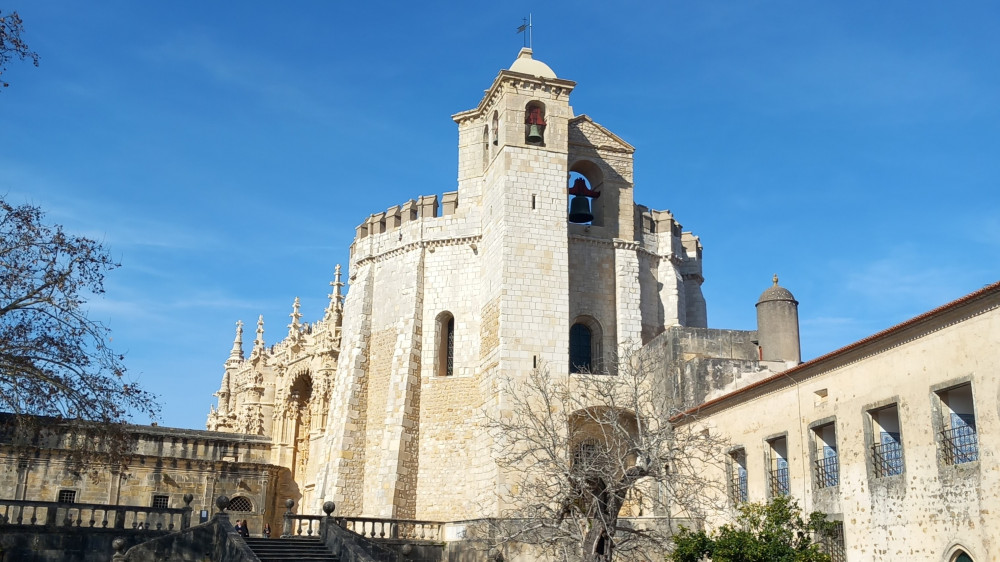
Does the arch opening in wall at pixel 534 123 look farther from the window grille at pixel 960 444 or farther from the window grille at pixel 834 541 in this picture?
the window grille at pixel 960 444

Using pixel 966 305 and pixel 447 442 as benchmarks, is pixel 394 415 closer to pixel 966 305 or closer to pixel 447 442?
pixel 447 442

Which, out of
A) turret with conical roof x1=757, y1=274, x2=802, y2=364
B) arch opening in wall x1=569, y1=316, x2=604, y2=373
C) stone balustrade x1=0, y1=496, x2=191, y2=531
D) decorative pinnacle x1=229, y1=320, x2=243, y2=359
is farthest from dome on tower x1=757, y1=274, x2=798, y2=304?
decorative pinnacle x1=229, y1=320, x2=243, y2=359

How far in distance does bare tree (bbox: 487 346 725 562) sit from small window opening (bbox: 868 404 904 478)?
3.30 m

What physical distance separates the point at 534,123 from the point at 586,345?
22.3 ft

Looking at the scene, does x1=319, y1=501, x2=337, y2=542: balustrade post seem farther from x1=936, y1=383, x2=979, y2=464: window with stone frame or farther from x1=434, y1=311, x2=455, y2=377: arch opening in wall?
x1=936, y1=383, x2=979, y2=464: window with stone frame

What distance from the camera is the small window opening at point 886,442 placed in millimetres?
17656

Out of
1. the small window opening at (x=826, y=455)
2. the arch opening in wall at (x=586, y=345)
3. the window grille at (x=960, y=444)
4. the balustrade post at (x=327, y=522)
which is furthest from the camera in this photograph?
the arch opening in wall at (x=586, y=345)

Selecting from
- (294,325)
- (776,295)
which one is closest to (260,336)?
(294,325)

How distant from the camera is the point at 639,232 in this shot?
102 ft

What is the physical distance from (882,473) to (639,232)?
1439 cm

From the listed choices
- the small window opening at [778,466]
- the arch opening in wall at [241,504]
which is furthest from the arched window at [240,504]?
the small window opening at [778,466]

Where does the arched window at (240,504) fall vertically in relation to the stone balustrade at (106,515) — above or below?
above

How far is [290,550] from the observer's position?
67.7 feet

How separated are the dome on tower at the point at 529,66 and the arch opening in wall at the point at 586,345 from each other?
7873mm
